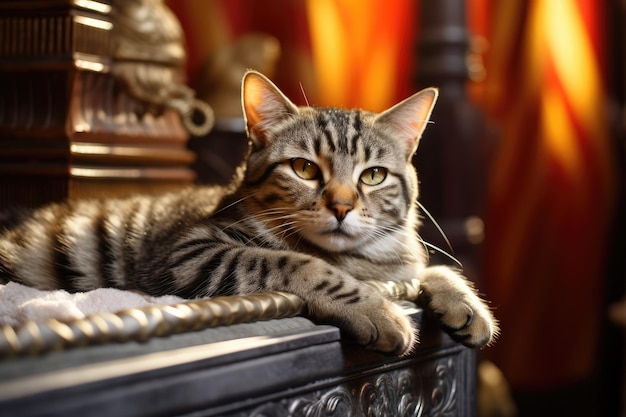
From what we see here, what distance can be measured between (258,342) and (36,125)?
2.59 ft

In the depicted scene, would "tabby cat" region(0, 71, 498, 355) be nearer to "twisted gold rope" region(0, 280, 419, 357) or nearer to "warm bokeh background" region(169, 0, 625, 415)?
"twisted gold rope" region(0, 280, 419, 357)

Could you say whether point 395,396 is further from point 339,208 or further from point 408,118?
point 408,118

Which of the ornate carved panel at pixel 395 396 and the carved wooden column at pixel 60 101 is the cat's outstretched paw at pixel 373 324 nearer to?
the ornate carved panel at pixel 395 396

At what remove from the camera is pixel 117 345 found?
0.65 m

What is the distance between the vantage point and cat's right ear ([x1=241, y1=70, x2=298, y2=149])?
41.2 inches

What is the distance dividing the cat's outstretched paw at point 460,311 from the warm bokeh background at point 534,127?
4.08 ft

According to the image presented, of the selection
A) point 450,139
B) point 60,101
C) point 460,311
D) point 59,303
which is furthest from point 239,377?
point 450,139

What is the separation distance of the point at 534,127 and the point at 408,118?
3.97 feet

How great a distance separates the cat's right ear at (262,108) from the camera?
3.43ft

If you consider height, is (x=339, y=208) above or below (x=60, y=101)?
below

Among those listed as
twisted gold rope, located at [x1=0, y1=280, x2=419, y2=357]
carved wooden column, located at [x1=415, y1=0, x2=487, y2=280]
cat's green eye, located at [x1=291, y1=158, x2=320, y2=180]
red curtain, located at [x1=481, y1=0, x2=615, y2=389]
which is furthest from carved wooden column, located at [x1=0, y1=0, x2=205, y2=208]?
red curtain, located at [x1=481, y1=0, x2=615, y2=389]

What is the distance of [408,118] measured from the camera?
3.61 ft

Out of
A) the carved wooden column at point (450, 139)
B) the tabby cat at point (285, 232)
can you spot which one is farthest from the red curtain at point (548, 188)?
the tabby cat at point (285, 232)

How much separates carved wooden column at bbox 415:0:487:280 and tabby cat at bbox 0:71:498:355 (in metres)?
0.69
